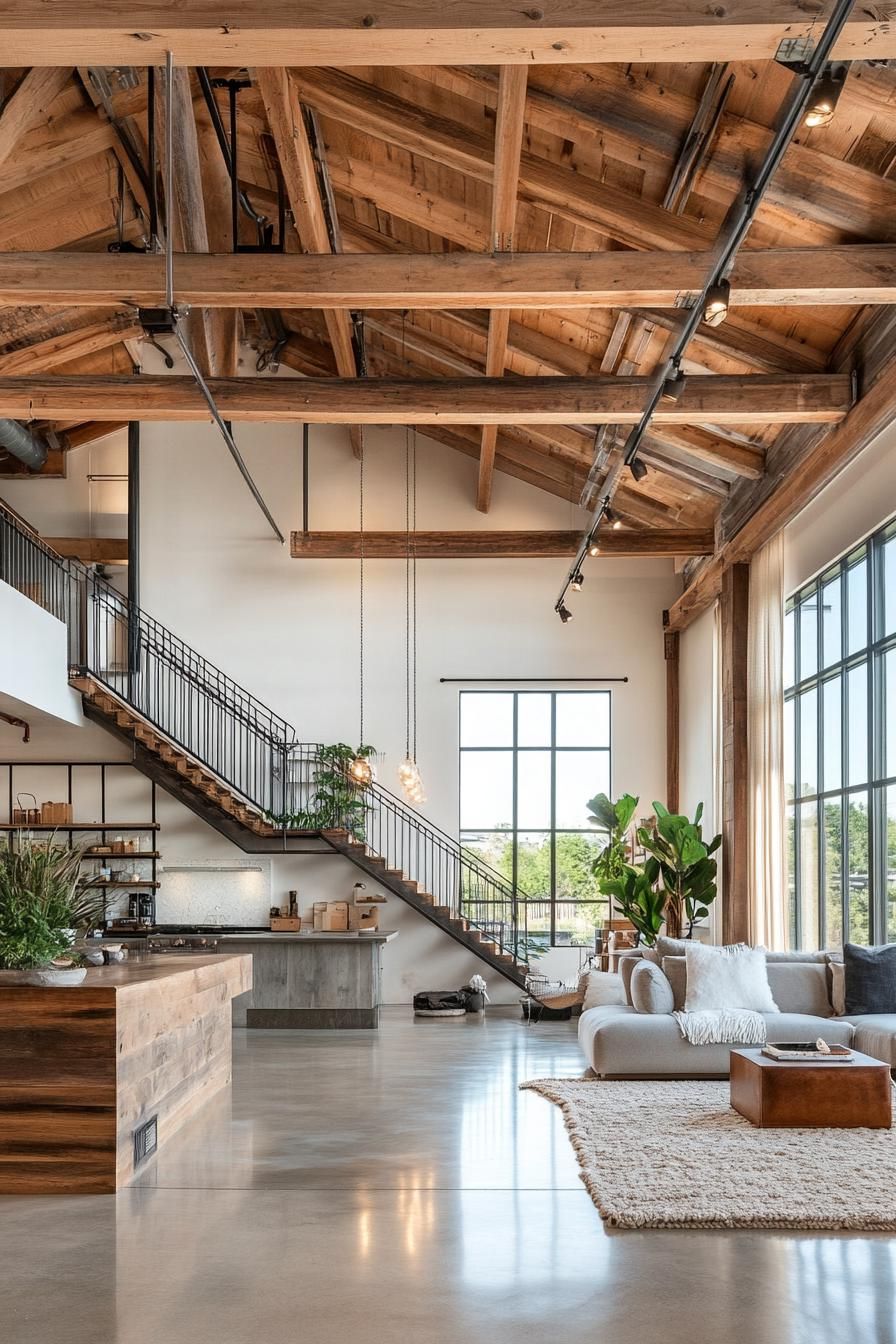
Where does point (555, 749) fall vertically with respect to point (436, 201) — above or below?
below

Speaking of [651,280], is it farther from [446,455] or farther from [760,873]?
[446,455]

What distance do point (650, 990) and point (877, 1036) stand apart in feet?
4.79

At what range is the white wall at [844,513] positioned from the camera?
28.2ft

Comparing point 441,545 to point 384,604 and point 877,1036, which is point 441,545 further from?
point 877,1036

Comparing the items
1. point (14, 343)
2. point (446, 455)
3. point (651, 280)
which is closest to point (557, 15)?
point (651, 280)

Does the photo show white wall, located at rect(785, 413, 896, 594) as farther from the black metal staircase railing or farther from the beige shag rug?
the black metal staircase railing

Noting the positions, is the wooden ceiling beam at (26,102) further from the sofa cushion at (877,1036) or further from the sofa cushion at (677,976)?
the sofa cushion at (877,1036)

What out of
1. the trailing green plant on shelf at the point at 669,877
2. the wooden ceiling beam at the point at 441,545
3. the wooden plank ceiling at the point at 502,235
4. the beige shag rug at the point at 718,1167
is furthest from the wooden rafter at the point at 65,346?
the beige shag rug at the point at 718,1167

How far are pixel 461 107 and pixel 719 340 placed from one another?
2.49 meters

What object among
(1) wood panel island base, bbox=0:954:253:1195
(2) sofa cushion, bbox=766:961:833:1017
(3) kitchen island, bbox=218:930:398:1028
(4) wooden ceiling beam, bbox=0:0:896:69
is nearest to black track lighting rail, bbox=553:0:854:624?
(4) wooden ceiling beam, bbox=0:0:896:69

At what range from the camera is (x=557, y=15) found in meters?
4.79

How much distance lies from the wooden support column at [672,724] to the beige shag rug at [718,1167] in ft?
25.1

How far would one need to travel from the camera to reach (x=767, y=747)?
11.1m

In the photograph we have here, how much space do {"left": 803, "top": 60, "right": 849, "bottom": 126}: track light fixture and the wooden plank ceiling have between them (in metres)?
0.32
